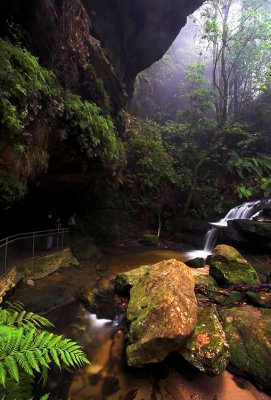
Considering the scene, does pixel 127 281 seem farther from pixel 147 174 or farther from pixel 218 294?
pixel 147 174

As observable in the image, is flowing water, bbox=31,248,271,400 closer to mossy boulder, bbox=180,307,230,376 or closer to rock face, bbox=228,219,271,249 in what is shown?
mossy boulder, bbox=180,307,230,376

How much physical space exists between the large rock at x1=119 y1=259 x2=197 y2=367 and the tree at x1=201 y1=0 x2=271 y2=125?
17758 mm

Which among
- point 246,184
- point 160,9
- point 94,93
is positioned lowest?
point 246,184

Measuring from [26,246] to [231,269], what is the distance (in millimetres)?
6784

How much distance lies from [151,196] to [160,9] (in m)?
10.2

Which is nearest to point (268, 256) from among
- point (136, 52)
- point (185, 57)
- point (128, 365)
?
point (128, 365)

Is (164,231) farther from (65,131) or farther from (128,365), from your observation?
(128,365)

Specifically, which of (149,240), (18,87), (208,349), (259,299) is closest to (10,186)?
(18,87)

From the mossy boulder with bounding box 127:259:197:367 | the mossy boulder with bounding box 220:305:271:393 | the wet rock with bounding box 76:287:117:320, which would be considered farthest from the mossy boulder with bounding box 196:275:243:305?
the wet rock with bounding box 76:287:117:320

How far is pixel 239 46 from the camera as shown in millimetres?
21500

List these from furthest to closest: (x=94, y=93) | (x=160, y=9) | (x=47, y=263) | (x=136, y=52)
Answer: (x=136, y=52), (x=160, y=9), (x=94, y=93), (x=47, y=263)

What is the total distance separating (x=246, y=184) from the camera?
18359 millimetres

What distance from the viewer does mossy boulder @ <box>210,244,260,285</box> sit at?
867 cm

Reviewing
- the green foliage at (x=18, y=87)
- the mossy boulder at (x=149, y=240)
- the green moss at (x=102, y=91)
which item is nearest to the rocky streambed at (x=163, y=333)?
the green foliage at (x=18, y=87)
